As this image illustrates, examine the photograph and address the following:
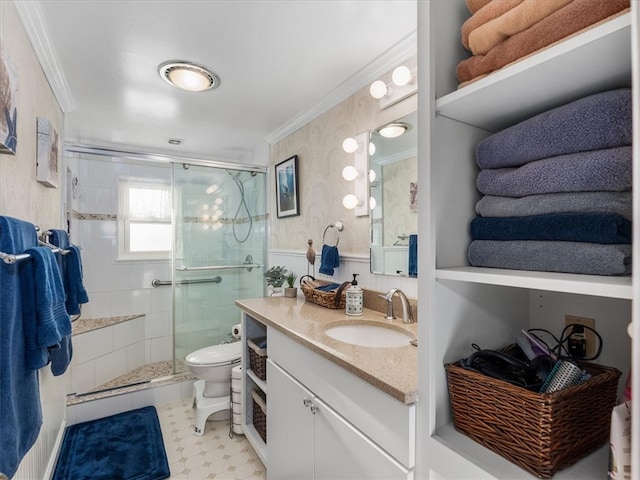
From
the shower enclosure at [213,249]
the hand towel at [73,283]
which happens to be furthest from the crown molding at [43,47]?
the hand towel at [73,283]

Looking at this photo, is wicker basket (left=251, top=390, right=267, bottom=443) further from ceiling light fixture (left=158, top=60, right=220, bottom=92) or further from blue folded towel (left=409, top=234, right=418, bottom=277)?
ceiling light fixture (left=158, top=60, right=220, bottom=92)

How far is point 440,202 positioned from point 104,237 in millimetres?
3399

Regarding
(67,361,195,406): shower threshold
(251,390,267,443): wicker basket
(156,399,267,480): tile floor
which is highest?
(251,390,267,443): wicker basket

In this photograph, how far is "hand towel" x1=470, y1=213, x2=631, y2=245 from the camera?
1.83ft

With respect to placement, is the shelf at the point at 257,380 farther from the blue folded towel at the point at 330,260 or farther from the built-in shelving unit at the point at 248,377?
the blue folded towel at the point at 330,260

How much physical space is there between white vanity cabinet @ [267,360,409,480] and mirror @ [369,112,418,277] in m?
0.74

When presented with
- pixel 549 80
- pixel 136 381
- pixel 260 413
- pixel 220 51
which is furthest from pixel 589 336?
pixel 136 381

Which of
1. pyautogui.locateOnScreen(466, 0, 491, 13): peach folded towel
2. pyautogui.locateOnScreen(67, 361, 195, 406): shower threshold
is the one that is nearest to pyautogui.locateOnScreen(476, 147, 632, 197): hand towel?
pyautogui.locateOnScreen(466, 0, 491, 13): peach folded towel

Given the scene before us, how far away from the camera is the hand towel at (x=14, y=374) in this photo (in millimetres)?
945

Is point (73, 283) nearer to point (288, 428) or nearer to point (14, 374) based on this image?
point (14, 374)

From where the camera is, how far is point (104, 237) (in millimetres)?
3201

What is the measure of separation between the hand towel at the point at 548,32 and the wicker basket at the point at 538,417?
2.12 ft

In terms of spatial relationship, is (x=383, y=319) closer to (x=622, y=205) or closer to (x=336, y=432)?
(x=336, y=432)

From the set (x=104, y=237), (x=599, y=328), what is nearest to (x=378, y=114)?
(x=599, y=328)
